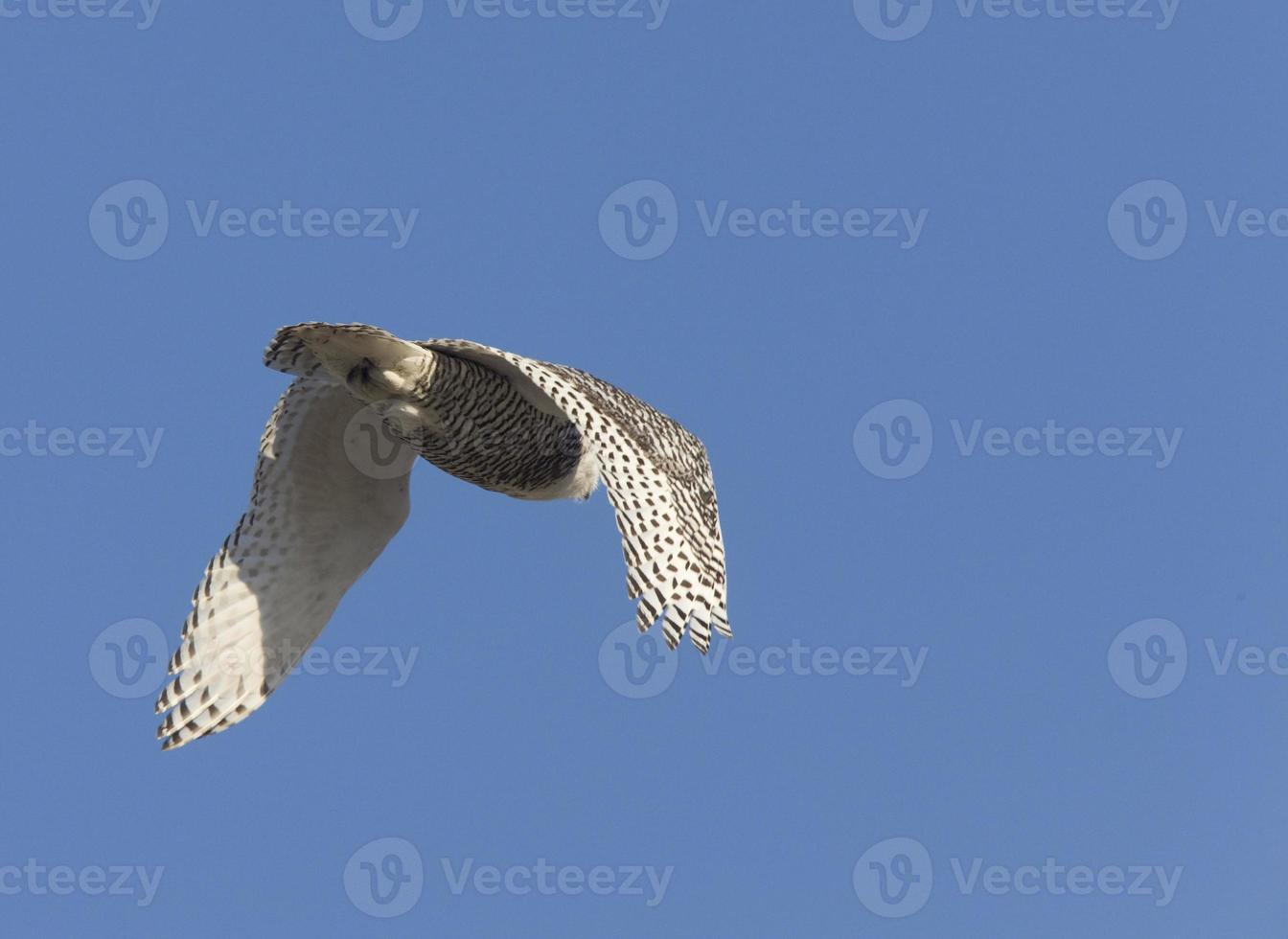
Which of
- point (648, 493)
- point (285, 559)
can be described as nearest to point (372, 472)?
point (285, 559)

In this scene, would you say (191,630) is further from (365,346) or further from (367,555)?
(365,346)

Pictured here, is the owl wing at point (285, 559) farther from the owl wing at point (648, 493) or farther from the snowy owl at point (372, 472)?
the owl wing at point (648, 493)

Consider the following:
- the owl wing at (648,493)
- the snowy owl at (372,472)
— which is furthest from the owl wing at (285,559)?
the owl wing at (648,493)

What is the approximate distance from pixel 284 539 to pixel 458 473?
62.4 inches

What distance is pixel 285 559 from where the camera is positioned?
19906 millimetres

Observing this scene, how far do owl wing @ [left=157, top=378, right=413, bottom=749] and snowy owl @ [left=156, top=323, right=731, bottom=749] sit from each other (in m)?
0.01

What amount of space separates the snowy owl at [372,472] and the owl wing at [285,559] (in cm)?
1

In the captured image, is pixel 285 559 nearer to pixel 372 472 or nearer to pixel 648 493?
pixel 372 472

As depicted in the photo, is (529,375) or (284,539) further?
(284,539)

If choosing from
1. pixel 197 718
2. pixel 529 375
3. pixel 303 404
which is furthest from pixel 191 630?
pixel 529 375

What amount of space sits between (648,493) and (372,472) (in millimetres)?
3408

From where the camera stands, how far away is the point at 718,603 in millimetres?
17812

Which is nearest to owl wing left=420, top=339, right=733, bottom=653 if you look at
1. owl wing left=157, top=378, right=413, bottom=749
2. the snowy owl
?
the snowy owl

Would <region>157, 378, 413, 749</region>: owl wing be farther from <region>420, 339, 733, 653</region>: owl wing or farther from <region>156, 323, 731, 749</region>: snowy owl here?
<region>420, 339, 733, 653</region>: owl wing
